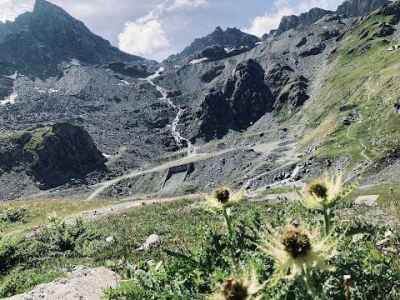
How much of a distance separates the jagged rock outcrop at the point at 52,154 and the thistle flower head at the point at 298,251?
161475 millimetres

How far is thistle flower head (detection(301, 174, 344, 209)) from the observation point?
475 centimetres

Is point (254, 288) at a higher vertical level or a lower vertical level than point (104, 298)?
higher

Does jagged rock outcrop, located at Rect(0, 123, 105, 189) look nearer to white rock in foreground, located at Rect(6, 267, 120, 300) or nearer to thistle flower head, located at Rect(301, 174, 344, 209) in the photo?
white rock in foreground, located at Rect(6, 267, 120, 300)

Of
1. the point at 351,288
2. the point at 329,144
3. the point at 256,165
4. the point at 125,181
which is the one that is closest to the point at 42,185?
the point at 125,181

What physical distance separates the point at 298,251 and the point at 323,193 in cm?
130

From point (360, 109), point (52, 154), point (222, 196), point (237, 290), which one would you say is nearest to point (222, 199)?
point (222, 196)

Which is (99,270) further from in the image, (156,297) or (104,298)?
(156,297)

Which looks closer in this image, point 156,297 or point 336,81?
point 156,297

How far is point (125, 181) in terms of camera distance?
14312 cm

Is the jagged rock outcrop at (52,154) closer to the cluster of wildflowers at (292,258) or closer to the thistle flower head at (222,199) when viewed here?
the thistle flower head at (222,199)

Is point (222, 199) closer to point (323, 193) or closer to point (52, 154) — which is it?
point (323, 193)

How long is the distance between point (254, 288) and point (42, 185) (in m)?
162

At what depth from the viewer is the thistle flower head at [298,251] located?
3.66 m

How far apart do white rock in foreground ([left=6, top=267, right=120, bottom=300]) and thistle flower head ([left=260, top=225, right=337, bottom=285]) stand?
26.4ft
